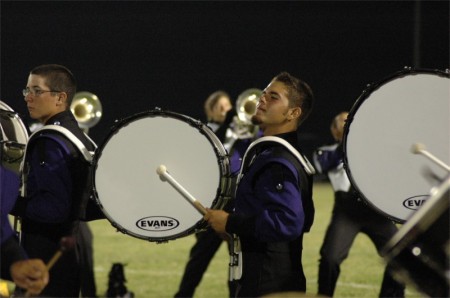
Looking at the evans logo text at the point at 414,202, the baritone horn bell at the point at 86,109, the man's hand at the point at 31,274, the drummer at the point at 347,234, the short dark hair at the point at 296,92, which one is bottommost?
the drummer at the point at 347,234

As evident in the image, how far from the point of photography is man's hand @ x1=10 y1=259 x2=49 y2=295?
3.44 meters

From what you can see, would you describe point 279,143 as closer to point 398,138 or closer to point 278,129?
point 278,129

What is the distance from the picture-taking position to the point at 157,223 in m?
4.55

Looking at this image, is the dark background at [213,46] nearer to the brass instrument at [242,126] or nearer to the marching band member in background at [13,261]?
the brass instrument at [242,126]

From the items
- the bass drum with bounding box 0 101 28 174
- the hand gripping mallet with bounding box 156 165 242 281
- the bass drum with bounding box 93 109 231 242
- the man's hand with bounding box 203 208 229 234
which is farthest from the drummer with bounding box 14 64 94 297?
the man's hand with bounding box 203 208 229 234

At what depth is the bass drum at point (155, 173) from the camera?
4.52 meters

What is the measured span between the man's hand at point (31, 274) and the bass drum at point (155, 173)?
1.06 meters

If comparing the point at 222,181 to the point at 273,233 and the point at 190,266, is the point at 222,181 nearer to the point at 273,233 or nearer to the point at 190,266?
the point at 273,233

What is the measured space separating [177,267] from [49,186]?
482 centimetres

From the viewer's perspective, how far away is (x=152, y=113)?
14.9ft

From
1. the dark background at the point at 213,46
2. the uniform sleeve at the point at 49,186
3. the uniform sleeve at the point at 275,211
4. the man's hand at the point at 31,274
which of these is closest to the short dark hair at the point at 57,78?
the uniform sleeve at the point at 49,186

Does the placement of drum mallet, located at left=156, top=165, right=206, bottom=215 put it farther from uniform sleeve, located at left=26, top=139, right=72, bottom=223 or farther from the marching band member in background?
the marching band member in background

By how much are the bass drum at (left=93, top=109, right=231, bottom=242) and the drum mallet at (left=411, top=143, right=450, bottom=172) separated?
0.84 metres

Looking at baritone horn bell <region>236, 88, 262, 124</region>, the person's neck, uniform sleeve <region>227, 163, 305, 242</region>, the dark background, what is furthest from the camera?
the dark background
